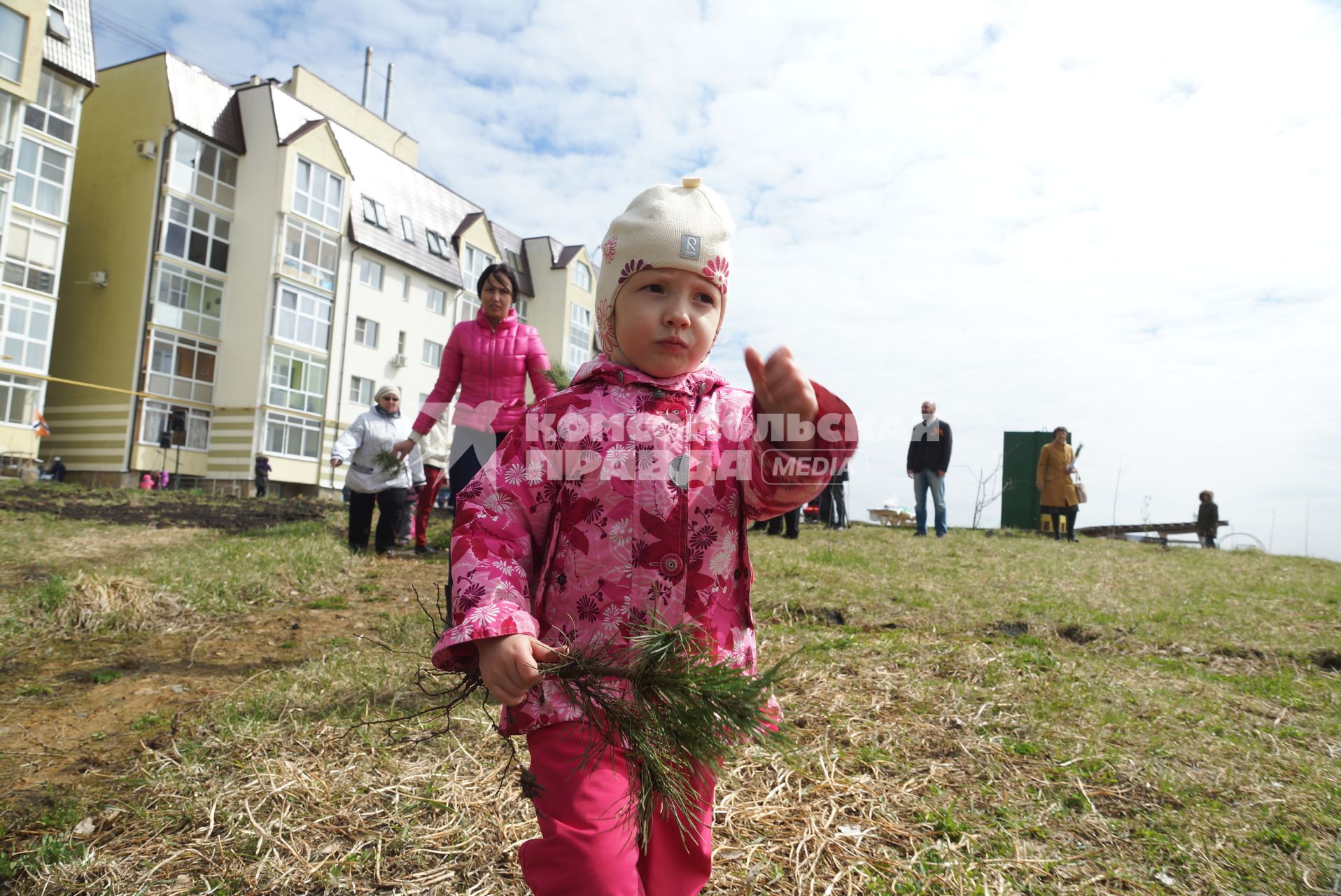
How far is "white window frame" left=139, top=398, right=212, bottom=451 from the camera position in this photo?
26.2 m

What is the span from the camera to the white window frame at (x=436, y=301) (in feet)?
122

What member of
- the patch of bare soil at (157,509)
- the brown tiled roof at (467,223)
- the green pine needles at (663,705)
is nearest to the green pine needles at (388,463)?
the patch of bare soil at (157,509)

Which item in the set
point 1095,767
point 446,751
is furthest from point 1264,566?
point 446,751

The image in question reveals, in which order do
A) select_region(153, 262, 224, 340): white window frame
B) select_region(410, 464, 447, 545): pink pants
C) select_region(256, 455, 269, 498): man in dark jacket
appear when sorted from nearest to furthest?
select_region(410, 464, 447, 545): pink pants < select_region(153, 262, 224, 340): white window frame < select_region(256, 455, 269, 498): man in dark jacket

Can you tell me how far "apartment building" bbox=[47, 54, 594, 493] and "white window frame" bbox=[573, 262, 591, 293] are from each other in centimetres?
1316

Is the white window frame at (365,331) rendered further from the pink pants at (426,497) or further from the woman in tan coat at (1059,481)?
the woman in tan coat at (1059,481)

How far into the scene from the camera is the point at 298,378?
29.9 meters

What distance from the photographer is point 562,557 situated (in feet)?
6.45

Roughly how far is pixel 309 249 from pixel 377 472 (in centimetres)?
2580

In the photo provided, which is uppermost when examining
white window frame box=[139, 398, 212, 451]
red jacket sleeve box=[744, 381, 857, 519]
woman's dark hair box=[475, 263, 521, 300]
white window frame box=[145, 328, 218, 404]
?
white window frame box=[145, 328, 218, 404]

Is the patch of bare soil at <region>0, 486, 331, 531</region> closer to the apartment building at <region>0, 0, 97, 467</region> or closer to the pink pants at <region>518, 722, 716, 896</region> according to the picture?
the pink pants at <region>518, 722, 716, 896</region>

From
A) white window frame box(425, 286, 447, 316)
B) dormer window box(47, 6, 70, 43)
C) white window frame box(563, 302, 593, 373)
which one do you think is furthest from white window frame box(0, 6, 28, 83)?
white window frame box(563, 302, 593, 373)

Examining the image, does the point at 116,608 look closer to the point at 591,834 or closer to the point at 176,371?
the point at 591,834

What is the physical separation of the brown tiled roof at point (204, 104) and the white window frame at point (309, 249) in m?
3.37
